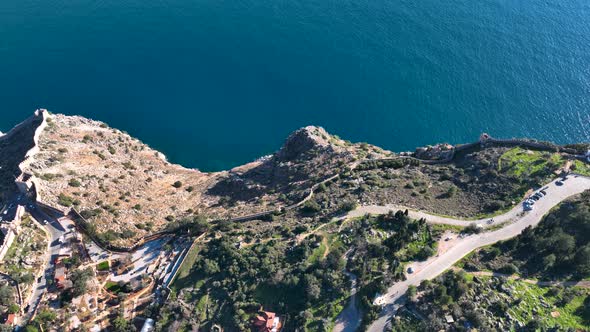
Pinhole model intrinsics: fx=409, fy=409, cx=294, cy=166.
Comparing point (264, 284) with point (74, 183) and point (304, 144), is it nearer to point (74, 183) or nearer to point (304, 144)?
point (74, 183)

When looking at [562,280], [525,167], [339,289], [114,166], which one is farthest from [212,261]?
[525,167]

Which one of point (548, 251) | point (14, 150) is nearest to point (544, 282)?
point (548, 251)

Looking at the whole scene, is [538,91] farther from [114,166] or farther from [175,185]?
[114,166]

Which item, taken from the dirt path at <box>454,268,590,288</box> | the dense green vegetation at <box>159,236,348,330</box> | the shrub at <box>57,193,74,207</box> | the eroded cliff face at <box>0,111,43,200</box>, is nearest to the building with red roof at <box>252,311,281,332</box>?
the dense green vegetation at <box>159,236,348,330</box>

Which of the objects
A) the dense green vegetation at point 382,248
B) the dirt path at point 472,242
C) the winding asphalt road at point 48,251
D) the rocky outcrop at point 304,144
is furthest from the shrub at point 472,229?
the winding asphalt road at point 48,251

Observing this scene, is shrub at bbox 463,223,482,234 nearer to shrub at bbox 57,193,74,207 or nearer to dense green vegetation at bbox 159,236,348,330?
dense green vegetation at bbox 159,236,348,330
